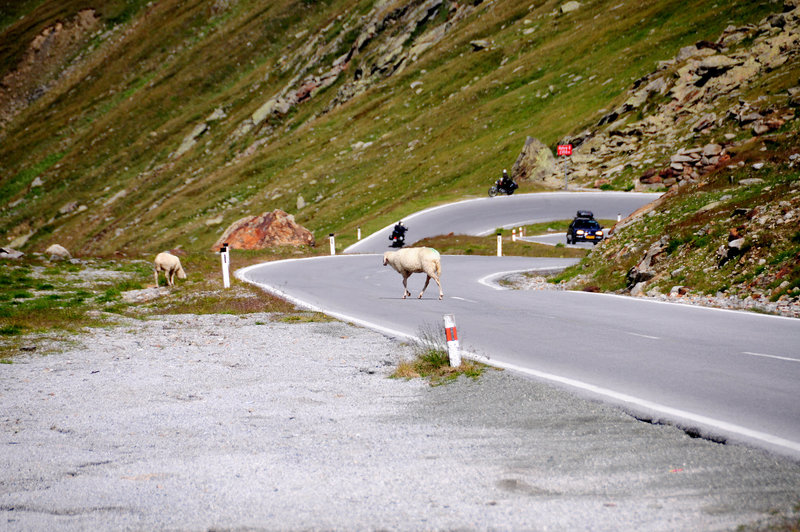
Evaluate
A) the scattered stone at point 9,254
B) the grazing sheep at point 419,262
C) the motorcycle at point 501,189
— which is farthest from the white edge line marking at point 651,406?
the motorcycle at point 501,189

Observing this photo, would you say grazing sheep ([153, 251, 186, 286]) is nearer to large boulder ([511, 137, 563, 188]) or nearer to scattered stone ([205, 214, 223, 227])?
large boulder ([511, 137, 563, 188])

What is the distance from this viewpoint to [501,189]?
2169 inches

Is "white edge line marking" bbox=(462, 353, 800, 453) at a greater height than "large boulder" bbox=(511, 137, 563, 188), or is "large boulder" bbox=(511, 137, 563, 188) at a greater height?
"large boulder" bbox=(511, 137, 563, 188)

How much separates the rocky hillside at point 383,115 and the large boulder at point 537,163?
186 millimetres

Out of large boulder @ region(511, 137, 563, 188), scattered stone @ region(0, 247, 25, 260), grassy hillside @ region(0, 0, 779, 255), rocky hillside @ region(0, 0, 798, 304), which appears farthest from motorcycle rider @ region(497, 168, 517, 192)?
scattered stone @ region(0, 247, 25, 260)

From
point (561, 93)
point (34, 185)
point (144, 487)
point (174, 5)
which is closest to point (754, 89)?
point (561, 93)

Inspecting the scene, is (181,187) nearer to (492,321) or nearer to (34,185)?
(34,185)

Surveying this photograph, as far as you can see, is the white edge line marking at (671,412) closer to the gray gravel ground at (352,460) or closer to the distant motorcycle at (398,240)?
the gray gravel ground at (352,460)

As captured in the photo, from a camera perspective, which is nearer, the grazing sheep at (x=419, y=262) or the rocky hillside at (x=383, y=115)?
the grazing sheep at (x=419, y=262)

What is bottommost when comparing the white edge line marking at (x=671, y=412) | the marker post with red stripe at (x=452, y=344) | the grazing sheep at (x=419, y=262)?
the white edge line marking at (x=671, y=412)

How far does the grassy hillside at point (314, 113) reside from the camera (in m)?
67.4

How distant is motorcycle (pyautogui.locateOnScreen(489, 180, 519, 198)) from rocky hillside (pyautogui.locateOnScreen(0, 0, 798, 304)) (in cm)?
256

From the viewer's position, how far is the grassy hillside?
6744 cm

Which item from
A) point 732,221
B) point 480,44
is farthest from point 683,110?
point 732,221
